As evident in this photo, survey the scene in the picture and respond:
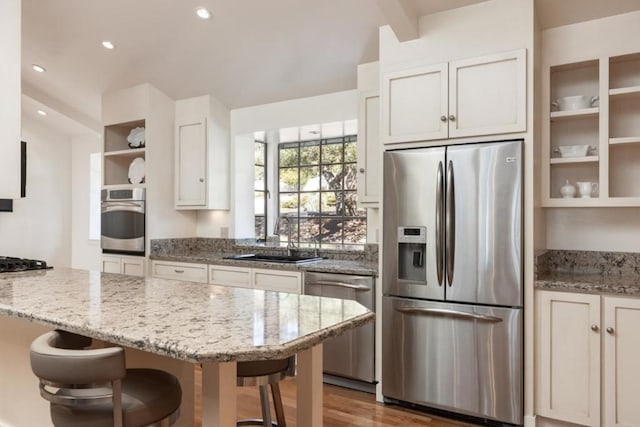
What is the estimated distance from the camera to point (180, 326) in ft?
4.34

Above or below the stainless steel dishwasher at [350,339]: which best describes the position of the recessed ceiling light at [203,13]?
above

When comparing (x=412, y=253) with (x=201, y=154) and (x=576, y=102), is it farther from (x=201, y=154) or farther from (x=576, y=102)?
(x=201, y=154)

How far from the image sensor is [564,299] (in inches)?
95.6

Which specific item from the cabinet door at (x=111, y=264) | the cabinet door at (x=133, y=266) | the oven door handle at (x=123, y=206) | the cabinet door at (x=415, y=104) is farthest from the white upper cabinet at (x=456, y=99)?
the cabinet door at (x=111, y=264)

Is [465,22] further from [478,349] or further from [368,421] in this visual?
[368,421]

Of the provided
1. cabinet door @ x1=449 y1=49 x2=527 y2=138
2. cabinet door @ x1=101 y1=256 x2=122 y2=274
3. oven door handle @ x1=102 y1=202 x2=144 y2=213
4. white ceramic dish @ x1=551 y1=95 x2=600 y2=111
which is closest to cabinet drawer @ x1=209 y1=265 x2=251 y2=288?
oven door handle @ x1=102 y1=202 x2=144 y2=213

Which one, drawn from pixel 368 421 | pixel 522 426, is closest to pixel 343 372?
pixel 368 421

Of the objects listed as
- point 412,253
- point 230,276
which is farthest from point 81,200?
point 412,253

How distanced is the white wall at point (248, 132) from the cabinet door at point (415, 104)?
3.32ft

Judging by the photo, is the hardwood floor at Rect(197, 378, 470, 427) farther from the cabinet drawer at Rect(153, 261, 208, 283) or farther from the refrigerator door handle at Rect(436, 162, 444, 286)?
the cabinet drawer at Rect(153, 261, 208, 283)

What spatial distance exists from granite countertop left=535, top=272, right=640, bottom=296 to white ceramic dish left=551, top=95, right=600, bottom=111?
40.3 inches

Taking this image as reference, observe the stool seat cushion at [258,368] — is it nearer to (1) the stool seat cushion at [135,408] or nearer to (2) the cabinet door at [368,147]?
(1) the stool seat cushion at [135,408]

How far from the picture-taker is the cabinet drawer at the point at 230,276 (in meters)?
3.70

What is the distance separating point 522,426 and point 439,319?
2.38 ft
